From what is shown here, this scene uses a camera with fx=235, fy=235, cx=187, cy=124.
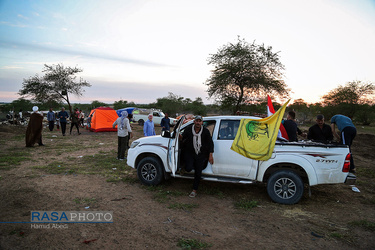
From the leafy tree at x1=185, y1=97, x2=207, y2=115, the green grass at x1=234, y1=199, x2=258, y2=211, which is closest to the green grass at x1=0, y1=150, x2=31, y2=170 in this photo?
the green grass at x1=234, y1=199, x2=258, y2=211

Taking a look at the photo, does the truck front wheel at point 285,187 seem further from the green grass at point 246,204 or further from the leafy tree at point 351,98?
the leafy tree at point 351,98

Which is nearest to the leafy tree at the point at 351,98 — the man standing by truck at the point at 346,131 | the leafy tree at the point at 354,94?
the leafy tree at the point at 354,94

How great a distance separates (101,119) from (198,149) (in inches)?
607

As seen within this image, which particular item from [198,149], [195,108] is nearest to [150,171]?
[198,149]

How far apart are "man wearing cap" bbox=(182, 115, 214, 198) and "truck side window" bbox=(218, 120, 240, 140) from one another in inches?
15.1

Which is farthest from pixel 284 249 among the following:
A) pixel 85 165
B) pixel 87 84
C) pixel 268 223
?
pixel 87 84

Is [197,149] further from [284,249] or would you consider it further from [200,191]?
[284,249]

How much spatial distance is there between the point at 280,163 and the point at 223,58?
44.5ft

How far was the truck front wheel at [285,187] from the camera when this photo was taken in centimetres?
504

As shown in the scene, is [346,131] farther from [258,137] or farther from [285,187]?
[258,137]

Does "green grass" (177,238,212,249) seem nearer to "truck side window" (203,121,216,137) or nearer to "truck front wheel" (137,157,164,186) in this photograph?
"truck front wheel" (137,157,164,186)

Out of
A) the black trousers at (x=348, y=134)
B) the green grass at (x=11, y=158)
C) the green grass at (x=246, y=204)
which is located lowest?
the green grass at (x=246, y=204)

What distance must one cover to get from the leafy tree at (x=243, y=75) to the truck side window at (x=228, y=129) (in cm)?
1179

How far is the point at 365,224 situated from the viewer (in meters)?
4.30
